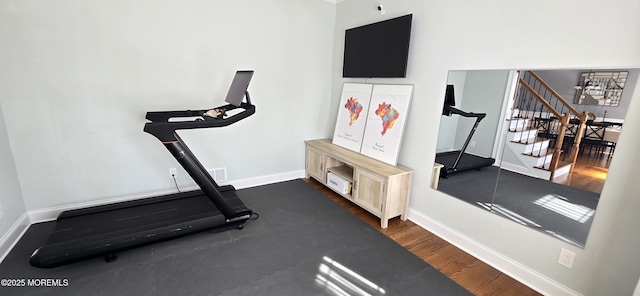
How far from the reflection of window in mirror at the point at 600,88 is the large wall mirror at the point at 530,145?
23 mm

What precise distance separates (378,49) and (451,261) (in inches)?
91.8

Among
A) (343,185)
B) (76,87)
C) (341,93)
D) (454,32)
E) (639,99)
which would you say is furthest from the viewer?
(341,93)

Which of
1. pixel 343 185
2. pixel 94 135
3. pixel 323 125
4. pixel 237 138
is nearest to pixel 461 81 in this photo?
pixel 343 185

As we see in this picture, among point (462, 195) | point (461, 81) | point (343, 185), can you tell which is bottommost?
point (343, 185)

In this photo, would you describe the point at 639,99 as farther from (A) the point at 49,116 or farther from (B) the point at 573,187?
(A) the point at 49,116

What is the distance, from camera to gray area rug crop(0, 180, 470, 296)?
194cm

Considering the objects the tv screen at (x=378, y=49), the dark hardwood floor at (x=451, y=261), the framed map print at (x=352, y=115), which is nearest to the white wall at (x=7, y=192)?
the dark hardwood floor at (x=451, y=261)

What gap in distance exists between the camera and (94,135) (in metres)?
2.78

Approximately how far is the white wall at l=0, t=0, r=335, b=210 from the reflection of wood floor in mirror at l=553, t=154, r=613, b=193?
307 centimetres

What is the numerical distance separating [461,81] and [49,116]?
3933mm

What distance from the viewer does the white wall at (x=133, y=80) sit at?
2461 millimetres

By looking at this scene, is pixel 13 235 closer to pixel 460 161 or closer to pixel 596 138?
pixel 460 161

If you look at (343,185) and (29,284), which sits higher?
(343,185)

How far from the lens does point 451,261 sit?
232 centimetres
